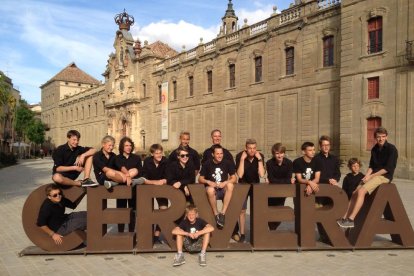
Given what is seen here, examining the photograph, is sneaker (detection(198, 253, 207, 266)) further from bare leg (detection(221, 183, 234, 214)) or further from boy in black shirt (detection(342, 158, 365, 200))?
boy in black shirt (detection(342, 158, 365, 200))

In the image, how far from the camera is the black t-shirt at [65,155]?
22.8 ft

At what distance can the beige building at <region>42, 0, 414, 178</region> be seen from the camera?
21.1 meters

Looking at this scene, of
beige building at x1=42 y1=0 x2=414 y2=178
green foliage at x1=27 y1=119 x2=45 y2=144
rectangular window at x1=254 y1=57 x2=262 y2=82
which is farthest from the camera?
green foliage at x1=27 y1=119 x2=45 y2=144

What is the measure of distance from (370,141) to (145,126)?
2819 cm

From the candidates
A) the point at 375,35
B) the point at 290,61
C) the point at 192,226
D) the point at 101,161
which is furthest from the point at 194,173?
the point at 290,61

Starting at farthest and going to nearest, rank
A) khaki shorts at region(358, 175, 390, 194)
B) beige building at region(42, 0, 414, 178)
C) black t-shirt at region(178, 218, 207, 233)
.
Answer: beige building at region(42, 0, 414, 178)
khaki shorts at region(358, 175, 390, 194)
black t-shirt at region(178, 218, 207, 233)

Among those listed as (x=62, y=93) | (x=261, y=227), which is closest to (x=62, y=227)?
(x=261, y=227)

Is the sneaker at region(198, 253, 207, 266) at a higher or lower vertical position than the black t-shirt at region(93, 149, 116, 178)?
lower

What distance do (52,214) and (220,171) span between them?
299 centimetres

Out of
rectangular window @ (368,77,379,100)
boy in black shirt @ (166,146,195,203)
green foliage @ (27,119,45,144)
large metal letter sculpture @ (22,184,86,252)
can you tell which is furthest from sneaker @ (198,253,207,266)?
green foliage @ (27,119,45,144)

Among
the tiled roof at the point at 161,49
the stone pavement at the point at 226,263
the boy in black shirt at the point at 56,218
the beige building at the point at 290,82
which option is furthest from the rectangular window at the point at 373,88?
the tiled roof at the point at 161,49

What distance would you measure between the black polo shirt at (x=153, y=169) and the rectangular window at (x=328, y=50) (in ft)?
66.5

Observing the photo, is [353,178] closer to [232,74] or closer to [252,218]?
[252,218]

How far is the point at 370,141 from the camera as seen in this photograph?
21.9m
